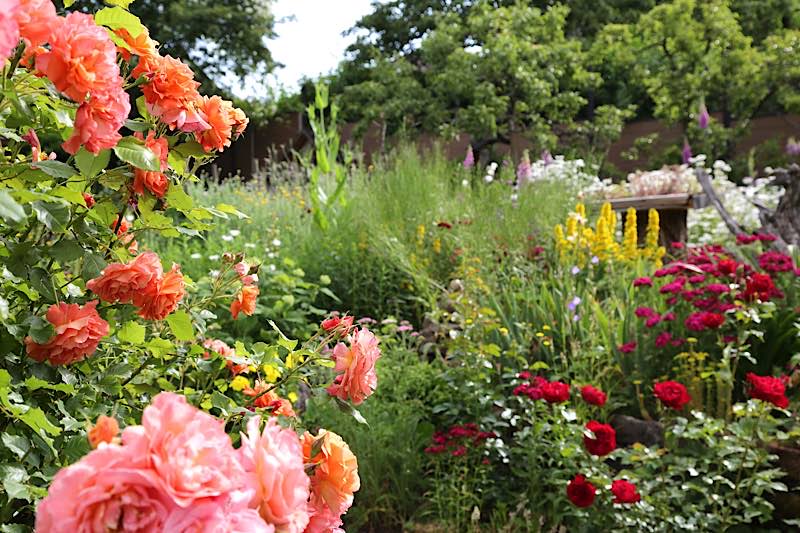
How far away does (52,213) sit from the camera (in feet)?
3.08

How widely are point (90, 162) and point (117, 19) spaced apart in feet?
0.64

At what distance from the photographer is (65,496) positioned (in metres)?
0.52

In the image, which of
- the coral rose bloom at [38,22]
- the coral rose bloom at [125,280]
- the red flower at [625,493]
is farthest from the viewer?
the red flower at [625,493]

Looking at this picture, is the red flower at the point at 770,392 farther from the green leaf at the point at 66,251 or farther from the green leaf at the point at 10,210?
the green leaf at the point at 10,210

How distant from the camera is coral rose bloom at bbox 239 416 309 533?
614 mm

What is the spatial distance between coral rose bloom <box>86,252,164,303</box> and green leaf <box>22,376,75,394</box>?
5.2 inches

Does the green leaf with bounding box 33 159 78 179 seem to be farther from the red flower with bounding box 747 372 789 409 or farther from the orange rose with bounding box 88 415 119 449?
the red flower with bounding box 747 372 789 409

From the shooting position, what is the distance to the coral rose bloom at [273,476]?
0.61m

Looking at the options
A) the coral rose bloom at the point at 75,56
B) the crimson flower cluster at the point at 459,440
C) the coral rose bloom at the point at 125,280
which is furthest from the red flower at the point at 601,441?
the coral rose bloom at the point at 75,56

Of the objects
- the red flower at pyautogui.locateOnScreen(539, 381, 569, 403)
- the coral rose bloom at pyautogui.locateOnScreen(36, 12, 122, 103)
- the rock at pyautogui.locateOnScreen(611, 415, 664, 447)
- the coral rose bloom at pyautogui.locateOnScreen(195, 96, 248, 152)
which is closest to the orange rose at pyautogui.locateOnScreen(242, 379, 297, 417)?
the coral rose bloom at pyautogui.locateOnScreen(195, 96, 248, 152)

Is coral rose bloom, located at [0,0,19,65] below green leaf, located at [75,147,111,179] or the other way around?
the other way around

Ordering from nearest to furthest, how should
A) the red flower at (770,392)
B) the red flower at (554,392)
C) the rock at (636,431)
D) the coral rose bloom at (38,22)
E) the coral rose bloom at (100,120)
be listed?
the coral rose bloom at (38,22) < the coral rose bloom at (100,120) < the red flower at (770,392) < the red flower at (554,392) < the rock at (636,431)

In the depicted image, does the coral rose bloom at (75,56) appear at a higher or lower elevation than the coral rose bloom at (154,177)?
higher

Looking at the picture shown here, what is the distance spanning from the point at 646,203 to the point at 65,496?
603 cm
